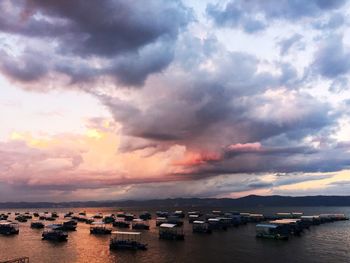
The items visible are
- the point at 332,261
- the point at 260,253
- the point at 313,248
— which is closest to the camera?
the point at 332,261

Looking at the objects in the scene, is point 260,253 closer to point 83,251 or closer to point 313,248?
point 313,248

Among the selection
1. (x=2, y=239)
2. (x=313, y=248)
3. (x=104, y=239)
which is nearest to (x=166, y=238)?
(x=104, y=239)

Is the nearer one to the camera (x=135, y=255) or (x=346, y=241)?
(x=135, y=255)

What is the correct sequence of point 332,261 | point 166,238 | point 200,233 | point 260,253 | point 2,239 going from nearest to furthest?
point 332,261, point 260,253, point 166,238, point 2,239, point 200,233

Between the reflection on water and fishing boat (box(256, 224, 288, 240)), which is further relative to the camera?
fishing boat (box(256, 224, 288, 240))

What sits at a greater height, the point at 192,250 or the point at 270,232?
the point at 270,232

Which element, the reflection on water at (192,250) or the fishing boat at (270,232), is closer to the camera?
the reflection on water at (192,250)

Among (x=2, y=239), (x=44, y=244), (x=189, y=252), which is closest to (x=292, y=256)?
(x=189, y=252)

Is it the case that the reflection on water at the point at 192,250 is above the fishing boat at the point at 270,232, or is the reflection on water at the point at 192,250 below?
below

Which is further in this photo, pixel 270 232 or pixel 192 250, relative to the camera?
pixel 270 232

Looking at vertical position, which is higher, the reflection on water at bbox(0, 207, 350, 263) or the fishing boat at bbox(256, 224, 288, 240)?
the fishing boat at bbox(256, 224, 288, 240)
